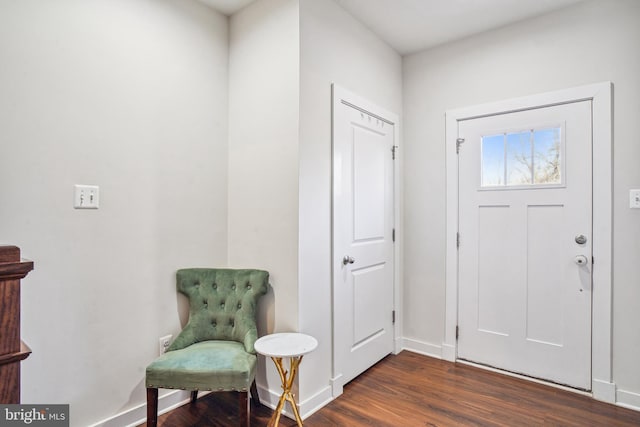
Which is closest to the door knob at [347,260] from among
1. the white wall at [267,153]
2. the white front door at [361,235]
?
the white front door at [361,235]

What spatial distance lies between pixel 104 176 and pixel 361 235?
1.70 meters

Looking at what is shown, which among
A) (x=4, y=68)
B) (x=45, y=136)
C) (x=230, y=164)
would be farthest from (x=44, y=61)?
(x=230, y=164)

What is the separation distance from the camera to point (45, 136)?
5.48ft

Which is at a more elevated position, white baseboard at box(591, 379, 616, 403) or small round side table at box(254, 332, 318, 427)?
small round side table at box(254, 332, 318, 427)

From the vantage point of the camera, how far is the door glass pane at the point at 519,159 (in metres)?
2.52

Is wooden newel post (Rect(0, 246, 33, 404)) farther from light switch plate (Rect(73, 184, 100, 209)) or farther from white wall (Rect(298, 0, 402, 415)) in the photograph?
white wall (Rect(298, 0, 402, 415))

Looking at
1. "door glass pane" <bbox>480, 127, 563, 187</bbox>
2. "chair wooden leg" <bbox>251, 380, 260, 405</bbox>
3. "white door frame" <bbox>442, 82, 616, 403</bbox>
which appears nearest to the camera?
"chair wooden leg" <bbox>251, 380, 260, 405</bbox>

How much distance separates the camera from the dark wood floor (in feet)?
6.56

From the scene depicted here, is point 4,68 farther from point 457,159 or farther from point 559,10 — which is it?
point 559,10

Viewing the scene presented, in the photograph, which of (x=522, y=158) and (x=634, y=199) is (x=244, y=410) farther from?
(x=634, y=199)

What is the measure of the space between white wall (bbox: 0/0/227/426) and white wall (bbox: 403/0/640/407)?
1.74 meters

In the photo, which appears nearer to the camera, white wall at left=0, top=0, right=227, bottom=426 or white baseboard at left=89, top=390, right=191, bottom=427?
white wall at left=0, top=0, right=227, bottom=426

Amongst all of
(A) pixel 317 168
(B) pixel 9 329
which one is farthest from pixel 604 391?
(B) pixel 9 329

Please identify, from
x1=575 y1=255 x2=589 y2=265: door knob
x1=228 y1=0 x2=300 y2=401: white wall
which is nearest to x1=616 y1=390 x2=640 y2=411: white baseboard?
x1=575 y1=255 x2=589 y2=265: door knob
